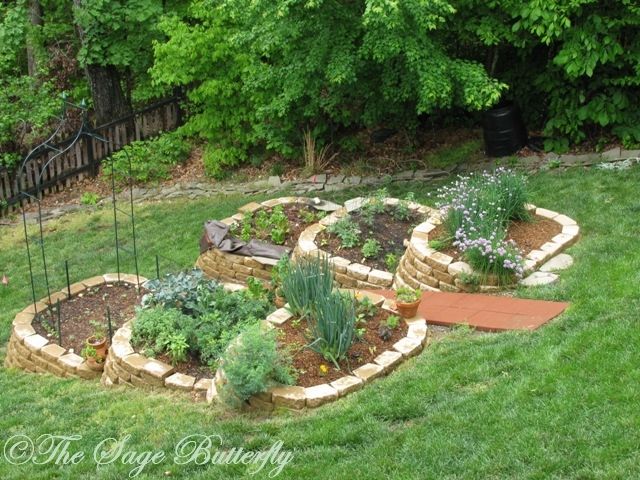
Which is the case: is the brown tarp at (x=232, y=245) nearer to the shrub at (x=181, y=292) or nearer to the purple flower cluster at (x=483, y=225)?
the shrub at (x=181, y=292)

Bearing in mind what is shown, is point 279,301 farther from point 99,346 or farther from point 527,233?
point 527,233

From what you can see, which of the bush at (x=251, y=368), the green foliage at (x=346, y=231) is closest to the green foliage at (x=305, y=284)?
the bush at (x=251, y=368)

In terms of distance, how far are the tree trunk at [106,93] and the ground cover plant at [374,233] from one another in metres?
7.20

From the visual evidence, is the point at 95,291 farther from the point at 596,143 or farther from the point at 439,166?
the point at 596,143

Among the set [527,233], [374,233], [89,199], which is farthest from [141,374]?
[89,199]

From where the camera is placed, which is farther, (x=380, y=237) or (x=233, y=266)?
(x=233, y=266)

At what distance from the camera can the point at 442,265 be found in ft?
22.9

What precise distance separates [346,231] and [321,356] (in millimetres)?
2442

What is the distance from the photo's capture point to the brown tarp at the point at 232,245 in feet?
27.8

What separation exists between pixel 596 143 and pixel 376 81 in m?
2.92

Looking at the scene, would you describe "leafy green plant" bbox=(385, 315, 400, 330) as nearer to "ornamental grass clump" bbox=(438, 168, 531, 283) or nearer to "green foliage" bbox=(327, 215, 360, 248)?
"ornamental grass clump" bbox=(438, 168, 531, 283)

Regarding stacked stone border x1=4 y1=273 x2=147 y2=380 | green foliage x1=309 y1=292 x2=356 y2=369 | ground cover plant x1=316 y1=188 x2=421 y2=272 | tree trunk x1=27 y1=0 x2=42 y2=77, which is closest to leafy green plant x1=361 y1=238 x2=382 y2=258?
ground cover plant x1=316 y1=188 x2=421 y2=272

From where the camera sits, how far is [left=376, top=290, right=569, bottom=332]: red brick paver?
599 centimetres

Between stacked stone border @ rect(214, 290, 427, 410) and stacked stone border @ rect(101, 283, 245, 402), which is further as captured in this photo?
stacked stone border @ rect(101, 283, 245, 402)
